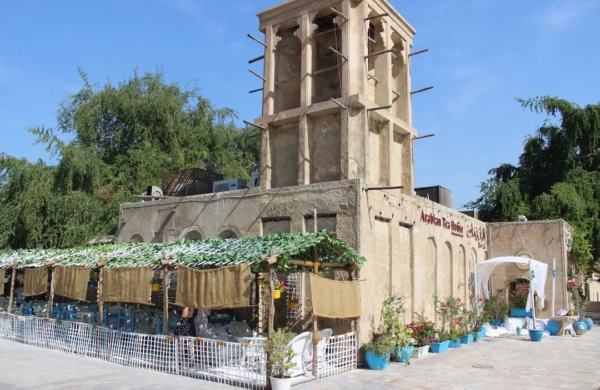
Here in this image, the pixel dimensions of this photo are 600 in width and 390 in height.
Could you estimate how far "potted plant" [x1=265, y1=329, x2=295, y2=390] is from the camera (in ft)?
32.1

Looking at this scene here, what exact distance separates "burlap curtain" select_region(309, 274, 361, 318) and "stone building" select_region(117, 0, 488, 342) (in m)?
0.71

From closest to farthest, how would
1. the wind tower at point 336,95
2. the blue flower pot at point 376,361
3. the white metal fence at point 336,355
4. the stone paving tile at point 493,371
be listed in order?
the stone paving tile at point 493,371, the white metal fence at point 336,355, the blue flower pot at point 376,361, the wind tower at point 336,95

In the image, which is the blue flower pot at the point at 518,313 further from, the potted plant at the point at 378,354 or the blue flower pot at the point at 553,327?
the potted plant at the point at 378,354

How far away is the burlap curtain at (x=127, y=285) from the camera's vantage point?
13.3m

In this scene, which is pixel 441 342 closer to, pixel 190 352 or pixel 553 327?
pixel 553 327

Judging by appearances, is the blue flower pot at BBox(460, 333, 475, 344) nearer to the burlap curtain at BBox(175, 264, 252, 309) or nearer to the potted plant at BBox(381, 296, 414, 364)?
the potted plant at BBox(381, 296, 414, 364)

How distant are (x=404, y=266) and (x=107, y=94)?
82.4ft

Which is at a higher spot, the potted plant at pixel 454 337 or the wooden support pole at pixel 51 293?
the wooden support pole at pixel 51 293

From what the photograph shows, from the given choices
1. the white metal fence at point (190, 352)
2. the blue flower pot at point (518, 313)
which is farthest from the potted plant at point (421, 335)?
the blue flower pot at point (518, 313)

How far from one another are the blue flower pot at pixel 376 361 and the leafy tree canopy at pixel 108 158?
57.8ft

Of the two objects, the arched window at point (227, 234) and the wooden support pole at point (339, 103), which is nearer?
the wooden support pole at point (339, 103)

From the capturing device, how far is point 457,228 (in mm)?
19969

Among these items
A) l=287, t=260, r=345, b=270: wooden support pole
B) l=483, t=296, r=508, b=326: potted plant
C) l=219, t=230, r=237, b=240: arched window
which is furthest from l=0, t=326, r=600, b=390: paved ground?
l=483, t=296, r=508, b=326: potted plant

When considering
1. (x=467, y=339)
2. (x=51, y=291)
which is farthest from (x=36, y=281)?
(x=467, y=339)
